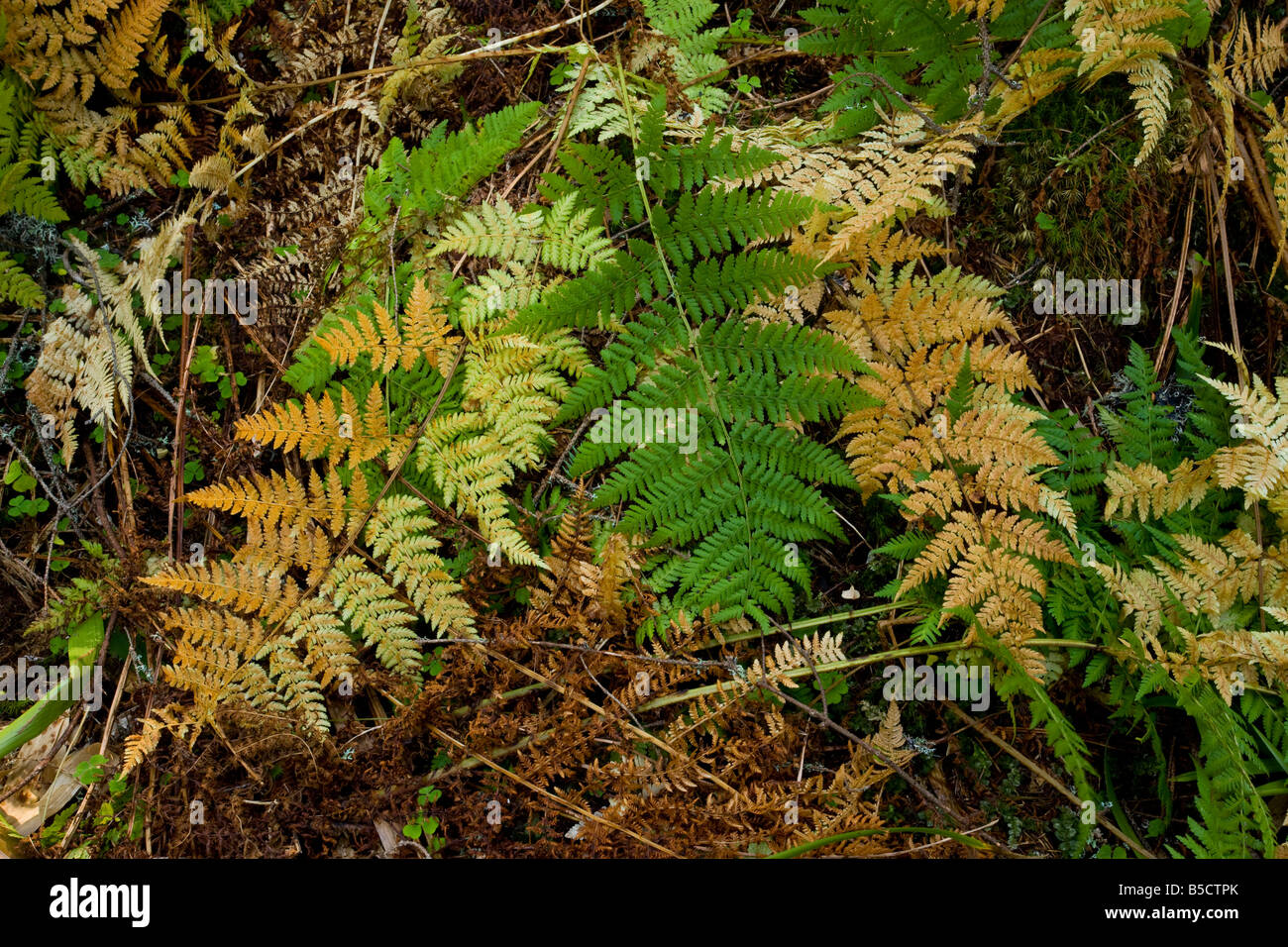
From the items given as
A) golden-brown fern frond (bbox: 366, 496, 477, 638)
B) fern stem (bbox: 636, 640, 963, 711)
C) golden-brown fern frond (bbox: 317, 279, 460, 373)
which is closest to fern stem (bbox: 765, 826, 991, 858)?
fern stem (bbox: 636, 640, 963, 711)

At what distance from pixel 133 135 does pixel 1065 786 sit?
14.8ft

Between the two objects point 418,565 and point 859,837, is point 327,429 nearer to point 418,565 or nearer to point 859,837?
point 418,565

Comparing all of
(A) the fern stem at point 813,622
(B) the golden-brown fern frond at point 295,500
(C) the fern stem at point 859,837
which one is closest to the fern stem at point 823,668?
(A) the fern stem at point 813,622

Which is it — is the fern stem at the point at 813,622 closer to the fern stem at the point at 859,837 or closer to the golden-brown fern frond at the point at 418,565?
the fern stem at the point at 859,837

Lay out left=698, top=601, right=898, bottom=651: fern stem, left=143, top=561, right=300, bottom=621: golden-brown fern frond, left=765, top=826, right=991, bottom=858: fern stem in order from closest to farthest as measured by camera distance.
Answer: left=765, top=826, right=991, bottom=858: fern stem < left=143, top=561, right=300, bottom=621: golden-brown fern frond < left=698, top=601, right=898, bottom=651: fern stem

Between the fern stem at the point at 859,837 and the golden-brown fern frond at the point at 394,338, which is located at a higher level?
the golden-brown fern frond at the point at 394,338

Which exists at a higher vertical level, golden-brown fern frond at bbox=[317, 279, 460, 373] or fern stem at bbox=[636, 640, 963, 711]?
golden-brown fern frond at bbox=[317, 279, 460, 373]

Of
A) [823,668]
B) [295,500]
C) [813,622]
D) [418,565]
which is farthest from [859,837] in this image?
[295,500]

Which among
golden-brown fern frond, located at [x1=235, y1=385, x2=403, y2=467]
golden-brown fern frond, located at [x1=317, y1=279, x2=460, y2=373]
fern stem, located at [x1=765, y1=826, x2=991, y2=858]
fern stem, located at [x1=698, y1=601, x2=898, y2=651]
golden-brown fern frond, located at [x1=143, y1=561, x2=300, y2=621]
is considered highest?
golden-brown fern frond, located at [x1=317, y1=279, x2=460, y2=373]

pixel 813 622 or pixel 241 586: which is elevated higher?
pixel 241 586

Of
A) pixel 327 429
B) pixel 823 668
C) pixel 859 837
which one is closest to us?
pixel 859 837

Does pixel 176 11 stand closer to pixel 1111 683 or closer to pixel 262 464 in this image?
pixel 262 464

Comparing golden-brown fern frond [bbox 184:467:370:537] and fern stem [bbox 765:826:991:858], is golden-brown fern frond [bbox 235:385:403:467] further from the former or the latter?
fern stem [bbox 765:826:991:858]

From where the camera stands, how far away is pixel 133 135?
135 inches
